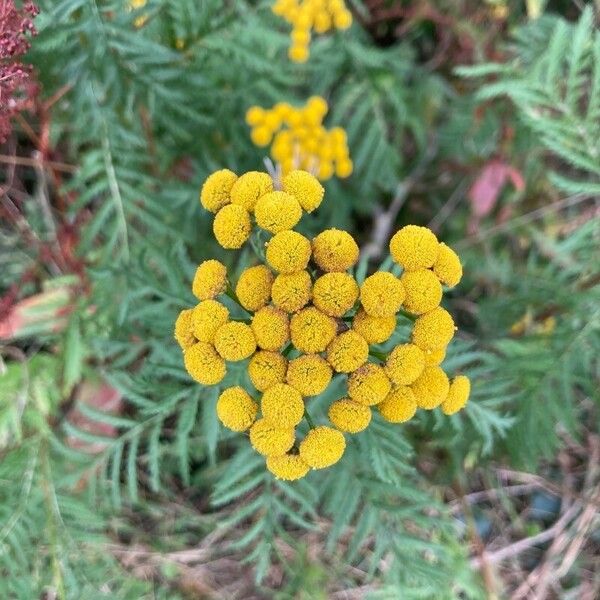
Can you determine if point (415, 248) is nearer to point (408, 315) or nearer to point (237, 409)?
point (408, 315)

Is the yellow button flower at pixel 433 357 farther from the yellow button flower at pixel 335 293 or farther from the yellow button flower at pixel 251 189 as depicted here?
the yellow button flower at pixel 251 189

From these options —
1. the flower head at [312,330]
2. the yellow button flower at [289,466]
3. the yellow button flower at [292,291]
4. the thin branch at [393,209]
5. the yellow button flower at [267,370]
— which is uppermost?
the yellow button flower at [292,291]

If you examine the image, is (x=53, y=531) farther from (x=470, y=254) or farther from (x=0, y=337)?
(x=470, y=254)

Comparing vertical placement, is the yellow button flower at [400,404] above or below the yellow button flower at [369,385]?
below

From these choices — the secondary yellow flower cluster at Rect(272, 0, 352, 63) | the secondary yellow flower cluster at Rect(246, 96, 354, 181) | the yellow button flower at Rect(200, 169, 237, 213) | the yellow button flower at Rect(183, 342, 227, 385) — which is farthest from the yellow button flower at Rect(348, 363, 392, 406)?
the secondary yellow flower cluster at Rect(272, 0, 352, 63)

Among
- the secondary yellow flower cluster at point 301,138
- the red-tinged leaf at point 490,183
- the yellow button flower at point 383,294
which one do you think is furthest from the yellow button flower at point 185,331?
the red-tinged leaf at point 490,183

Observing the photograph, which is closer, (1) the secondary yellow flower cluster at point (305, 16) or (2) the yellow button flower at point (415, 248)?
(2) the yellow button flower at point (415, 248)

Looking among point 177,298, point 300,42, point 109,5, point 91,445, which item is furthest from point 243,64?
point 91,445
